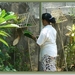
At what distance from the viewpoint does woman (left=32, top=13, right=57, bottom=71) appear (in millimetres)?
7605

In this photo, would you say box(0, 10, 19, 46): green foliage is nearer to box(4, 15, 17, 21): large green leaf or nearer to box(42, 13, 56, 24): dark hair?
box(4, 15, 17, 21): large green leaf

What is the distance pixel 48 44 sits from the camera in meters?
7.62

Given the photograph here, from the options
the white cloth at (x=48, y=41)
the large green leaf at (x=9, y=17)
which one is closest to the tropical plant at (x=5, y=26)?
the large green leaf at (x=9, y=17)

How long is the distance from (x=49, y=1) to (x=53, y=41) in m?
0.75

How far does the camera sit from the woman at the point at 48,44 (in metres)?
7.61

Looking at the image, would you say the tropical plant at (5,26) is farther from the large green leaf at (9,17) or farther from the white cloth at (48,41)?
the white cloth at (48,41)

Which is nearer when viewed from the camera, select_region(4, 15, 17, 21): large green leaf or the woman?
the woman

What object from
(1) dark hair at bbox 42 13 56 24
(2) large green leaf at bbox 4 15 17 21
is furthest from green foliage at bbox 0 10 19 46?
(1) dark hair at bbox 42 13 56 24

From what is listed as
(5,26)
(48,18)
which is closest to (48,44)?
(48,18)

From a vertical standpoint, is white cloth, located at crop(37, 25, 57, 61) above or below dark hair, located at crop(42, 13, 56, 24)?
below

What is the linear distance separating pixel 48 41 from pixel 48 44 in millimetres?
55

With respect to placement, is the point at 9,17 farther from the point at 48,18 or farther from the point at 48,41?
the point at 48,41

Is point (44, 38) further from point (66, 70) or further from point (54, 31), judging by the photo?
point (66, 70)

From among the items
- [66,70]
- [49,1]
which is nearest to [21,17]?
[49,1]
